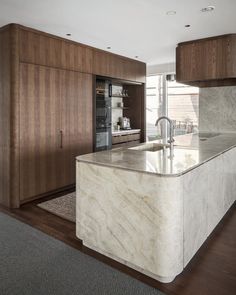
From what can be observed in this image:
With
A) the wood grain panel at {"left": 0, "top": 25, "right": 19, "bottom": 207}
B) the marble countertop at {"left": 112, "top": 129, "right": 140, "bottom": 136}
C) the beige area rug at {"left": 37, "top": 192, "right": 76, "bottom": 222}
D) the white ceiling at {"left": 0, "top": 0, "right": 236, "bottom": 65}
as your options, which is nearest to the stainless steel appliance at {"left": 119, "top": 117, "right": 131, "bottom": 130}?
the marble countertop at {"left": 112, "top": 129, "right": 140, "bottom": 136}

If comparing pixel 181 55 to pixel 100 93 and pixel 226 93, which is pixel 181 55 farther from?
pixel 100 93

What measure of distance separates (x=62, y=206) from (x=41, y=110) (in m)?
1.45

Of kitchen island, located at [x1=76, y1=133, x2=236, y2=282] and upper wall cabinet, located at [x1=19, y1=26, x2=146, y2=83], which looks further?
upper wall cabinet, located at [x1=19, y1=26, x2=146, y2=83]

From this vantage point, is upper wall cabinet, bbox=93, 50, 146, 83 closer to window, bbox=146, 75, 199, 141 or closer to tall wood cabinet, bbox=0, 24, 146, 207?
tall wood cabinet, bbox=0, 24, 146, 207

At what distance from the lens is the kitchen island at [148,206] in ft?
6.45

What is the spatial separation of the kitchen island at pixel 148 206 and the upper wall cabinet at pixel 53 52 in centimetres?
202

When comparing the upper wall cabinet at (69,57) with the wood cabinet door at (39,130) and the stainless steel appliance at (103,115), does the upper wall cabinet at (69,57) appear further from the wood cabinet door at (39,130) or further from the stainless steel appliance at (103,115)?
the stainless steel appliance at (103,115)

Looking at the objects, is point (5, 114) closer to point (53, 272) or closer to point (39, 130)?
point (39, 130)

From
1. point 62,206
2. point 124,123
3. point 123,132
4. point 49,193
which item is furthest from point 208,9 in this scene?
point 124,123

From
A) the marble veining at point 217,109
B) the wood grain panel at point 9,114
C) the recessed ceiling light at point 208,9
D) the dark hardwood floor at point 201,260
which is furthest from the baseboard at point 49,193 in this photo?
the recessed ceiling light at point 208,9

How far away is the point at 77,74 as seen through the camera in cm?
445

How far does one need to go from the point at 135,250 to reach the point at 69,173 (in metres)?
2.57

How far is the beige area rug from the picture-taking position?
340 cm

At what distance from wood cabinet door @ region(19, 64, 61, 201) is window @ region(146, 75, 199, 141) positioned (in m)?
3.01
